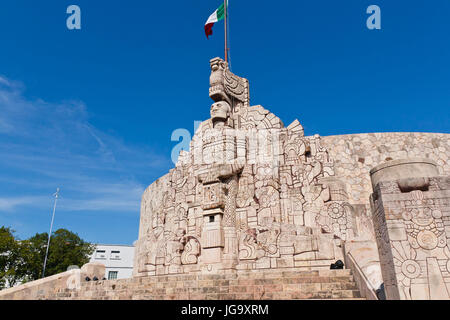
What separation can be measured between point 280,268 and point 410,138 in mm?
7714

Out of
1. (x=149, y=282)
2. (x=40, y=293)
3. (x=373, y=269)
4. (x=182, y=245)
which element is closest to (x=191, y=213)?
(x=182, y=245)

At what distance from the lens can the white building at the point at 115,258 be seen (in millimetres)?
33375

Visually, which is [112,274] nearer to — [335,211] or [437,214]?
[335,211]

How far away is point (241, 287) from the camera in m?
7.59

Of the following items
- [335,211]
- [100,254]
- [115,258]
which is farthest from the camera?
[115,258]

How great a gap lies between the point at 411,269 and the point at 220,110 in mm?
9114

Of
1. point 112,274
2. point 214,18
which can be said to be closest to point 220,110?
point 214,18

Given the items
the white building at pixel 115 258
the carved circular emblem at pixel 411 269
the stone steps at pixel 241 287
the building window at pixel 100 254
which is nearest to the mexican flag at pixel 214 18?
the stone steps at pixel 241 287

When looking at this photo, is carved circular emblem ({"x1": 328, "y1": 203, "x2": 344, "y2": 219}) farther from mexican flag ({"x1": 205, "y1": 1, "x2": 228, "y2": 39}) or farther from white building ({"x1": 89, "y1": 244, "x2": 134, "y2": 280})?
white building ({"x1": 89, "y1": 244, "x2": 134, "y2": 280})

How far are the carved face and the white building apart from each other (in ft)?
87.7

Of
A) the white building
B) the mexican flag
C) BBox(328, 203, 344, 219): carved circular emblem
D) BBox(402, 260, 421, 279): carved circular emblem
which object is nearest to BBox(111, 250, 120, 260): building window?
the white building
